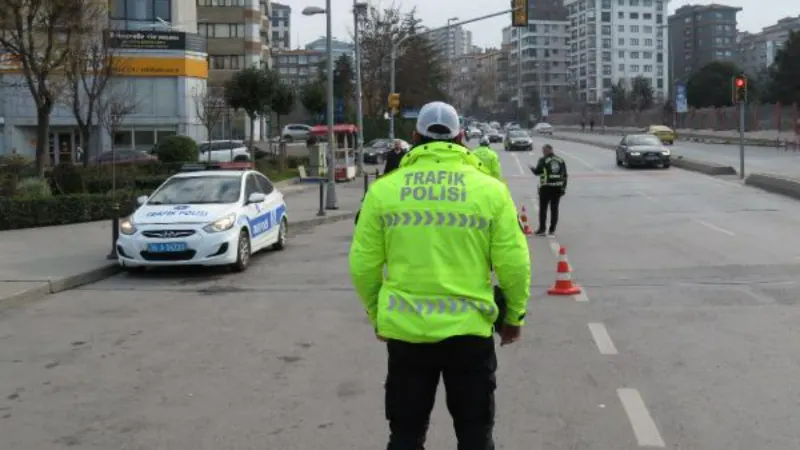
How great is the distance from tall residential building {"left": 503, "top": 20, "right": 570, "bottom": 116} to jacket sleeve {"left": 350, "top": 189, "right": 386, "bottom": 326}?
16700 centimetres

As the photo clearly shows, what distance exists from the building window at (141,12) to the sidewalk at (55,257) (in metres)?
35.4

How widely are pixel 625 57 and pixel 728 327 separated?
163 metres

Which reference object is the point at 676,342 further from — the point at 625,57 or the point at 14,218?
the point at 625,57

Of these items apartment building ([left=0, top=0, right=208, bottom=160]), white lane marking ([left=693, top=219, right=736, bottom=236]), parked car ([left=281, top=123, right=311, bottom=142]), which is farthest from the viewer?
parked car ([left=281, top=123, right=311, bottom=142])

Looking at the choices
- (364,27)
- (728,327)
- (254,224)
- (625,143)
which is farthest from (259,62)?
(728,327)

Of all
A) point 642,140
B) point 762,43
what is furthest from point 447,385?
point 762,43

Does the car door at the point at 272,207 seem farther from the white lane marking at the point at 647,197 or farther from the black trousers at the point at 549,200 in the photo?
the white lane marking at the point at 647,197

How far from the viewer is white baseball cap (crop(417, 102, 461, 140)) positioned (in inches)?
152

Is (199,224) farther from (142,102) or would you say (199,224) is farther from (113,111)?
(142,102)

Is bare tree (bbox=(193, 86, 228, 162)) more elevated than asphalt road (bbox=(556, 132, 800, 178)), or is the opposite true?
bare tree (bbox=(193, 86, 228, 162))

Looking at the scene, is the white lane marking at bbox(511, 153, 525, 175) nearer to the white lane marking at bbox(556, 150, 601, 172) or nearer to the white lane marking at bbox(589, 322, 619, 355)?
the white lane marking at bbox(556, 150, 601, 172)

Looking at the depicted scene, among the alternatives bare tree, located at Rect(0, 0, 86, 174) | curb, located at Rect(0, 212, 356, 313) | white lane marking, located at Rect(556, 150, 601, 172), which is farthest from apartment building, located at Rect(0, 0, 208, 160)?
curb, located at Rect(0, 212, 356, 313)

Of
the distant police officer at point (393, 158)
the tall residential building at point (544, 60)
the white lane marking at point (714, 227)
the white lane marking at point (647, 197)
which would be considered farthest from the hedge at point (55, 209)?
the tall residential building at point (544, 60)

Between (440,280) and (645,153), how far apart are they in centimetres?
3809
